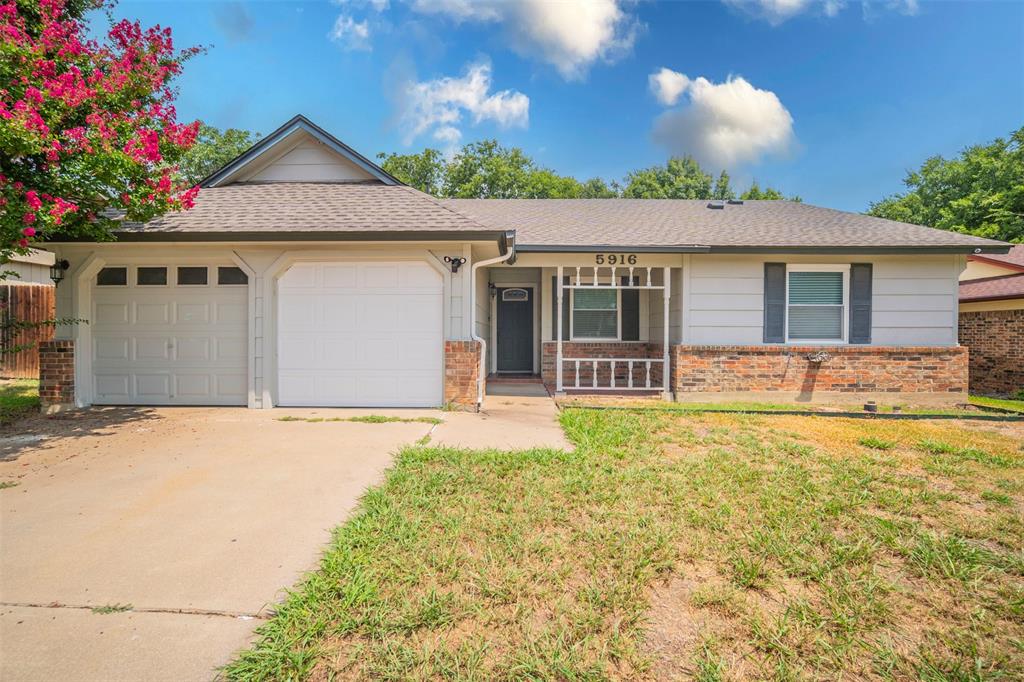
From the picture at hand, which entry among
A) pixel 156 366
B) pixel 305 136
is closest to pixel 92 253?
pixel 156 366

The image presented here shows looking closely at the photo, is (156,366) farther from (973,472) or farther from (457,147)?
(457,147)

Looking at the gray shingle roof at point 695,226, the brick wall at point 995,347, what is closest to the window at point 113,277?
the gray shingle roof at point 695,226

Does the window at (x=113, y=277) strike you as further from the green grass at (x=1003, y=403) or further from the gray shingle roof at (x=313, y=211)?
the green grass at (x=1003, y=403)

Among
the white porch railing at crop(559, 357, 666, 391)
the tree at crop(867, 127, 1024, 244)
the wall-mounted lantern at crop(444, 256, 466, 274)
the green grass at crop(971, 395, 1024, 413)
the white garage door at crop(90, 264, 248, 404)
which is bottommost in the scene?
the green grass at crop(971, 395, 1024, 413)

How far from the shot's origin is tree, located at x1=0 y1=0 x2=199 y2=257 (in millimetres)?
5141

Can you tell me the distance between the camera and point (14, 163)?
564 centimetres

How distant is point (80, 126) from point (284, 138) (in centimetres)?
333

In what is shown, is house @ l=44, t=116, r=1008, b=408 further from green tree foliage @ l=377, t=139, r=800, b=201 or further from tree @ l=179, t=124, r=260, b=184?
tree @ l=179, t=124, r=260, b=184

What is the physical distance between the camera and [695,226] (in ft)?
33.6

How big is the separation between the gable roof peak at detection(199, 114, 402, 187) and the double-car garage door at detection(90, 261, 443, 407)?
2.24 meters

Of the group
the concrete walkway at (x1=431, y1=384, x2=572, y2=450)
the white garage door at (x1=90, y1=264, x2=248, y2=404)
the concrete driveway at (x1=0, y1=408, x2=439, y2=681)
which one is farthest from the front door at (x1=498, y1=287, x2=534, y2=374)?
Result: the concrete driveway at (x1=0, y1=408, x2=439, y2=681)

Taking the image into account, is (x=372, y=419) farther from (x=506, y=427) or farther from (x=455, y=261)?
A: (x=455, y=261)

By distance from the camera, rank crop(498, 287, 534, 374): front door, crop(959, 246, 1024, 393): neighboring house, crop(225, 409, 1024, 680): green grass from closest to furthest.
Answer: crop(225, 409, 1024, 680): green grass < crop(959, 246, 1024, 393): neighboring house < crop(498, 287, 534, 374): front door

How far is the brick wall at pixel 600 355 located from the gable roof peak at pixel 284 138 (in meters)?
4.90
